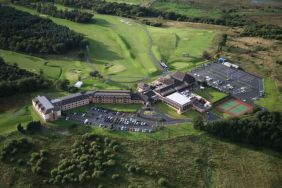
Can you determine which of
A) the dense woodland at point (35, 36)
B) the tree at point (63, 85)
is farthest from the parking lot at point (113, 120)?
the dense woodland at point (35, 36)

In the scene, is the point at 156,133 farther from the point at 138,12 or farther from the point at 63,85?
the point at 138,12

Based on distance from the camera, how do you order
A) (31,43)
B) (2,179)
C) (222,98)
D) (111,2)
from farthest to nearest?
(111,2) → (31,43) → (222,98) → (2,179)

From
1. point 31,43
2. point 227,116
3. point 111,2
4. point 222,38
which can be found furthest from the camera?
point 111,2

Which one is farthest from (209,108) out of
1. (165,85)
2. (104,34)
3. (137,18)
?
(137,18)

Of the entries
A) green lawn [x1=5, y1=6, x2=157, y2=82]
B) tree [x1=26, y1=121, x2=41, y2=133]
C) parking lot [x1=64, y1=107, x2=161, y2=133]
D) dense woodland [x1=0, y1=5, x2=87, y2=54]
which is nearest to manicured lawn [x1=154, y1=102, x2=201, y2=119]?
parking lot [x1=64, y1=107, x2=161, y2=133]

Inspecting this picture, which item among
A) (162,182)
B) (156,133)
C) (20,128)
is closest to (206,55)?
(156,133)

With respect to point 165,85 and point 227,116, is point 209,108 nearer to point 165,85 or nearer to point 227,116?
point 227,116
